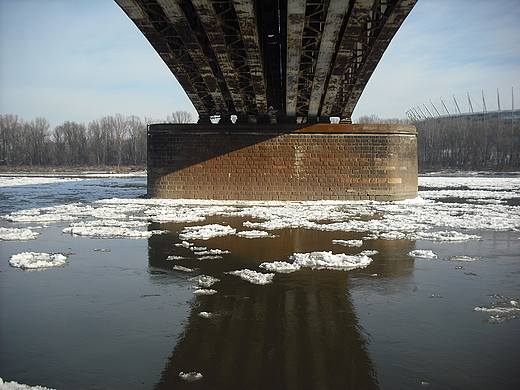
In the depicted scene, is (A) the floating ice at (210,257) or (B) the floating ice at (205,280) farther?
(A) the floating ice at (210,257)

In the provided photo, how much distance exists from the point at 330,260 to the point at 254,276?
1.72 meters

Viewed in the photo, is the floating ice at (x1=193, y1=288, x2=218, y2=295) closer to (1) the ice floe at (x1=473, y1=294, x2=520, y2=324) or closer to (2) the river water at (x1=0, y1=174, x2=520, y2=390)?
(2) the river water at (x1=0, y1=174, x2=520, y2=390)

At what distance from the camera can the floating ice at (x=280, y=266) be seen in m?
7.52

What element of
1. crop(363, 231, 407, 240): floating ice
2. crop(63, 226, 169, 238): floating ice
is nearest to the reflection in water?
crop(363, 231, 407, 240): floating ice

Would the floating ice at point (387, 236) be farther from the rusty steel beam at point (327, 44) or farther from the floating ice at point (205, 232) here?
the rusty steel beam at point (327, 44)

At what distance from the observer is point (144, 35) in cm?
1661

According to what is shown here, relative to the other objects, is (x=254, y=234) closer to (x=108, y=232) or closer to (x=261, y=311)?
(x=108, y=232)

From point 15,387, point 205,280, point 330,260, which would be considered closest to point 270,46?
point 330,260

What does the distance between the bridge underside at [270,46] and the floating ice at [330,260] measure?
310 inches

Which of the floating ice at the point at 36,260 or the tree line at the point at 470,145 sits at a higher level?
the tree line at the point at 470,145

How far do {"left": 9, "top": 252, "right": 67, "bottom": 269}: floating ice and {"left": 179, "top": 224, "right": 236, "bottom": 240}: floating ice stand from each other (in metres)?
3.10

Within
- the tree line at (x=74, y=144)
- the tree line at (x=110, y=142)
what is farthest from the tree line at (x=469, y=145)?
the tree line at (x=74, y=144)

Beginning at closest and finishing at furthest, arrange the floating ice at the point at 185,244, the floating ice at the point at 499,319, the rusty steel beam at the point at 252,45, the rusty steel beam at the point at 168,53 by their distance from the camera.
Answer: the floating ice at the point at 499,319 < the floating ice at the point at 185,244 < the rusty steel beam at the point at 252,45 < the rusty steel beam at the point at 168,53

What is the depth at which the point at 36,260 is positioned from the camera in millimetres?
8070
